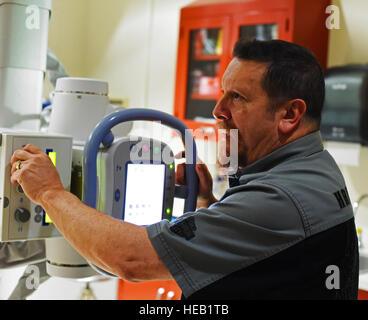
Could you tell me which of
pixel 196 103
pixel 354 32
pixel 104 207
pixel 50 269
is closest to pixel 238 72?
pixel 104 207

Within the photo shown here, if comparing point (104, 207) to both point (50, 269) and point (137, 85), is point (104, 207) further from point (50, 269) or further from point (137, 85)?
point (137, 85)

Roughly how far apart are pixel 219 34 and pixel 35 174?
8.32 feet

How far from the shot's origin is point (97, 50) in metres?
4.46

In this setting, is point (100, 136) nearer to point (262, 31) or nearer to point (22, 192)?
point (22, 192)

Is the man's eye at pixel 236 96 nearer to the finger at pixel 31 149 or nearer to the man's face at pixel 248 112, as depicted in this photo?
the man's face at pixel 248 112

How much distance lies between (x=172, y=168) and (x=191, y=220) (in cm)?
35

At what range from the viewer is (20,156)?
1.17 meters

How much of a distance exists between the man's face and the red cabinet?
1898 millimetres

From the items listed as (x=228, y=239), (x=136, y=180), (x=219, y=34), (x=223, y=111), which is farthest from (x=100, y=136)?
(x=219, y=34)

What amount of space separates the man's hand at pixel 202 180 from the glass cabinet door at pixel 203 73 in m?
2.15

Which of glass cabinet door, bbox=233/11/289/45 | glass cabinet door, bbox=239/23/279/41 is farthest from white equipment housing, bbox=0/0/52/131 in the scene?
glass cabinet door, bbox=239/23/279/41

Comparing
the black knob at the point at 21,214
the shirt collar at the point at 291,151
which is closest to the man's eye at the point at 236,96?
the shirt collar at the point at 291,151

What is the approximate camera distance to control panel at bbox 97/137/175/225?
118 cm

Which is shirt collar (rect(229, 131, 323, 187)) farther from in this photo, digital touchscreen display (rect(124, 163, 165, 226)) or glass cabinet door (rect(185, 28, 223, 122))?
glass cabinet door (rect(185, 28, 223, 122))
